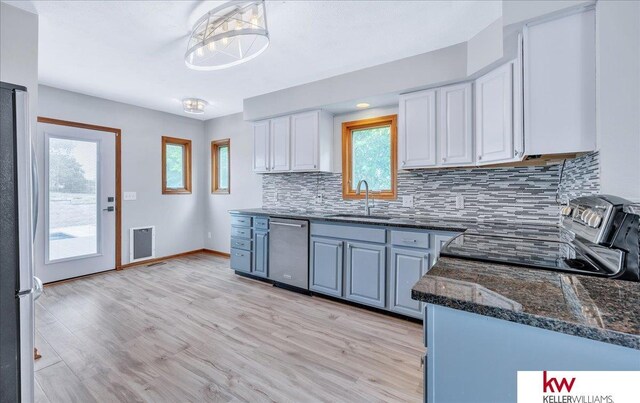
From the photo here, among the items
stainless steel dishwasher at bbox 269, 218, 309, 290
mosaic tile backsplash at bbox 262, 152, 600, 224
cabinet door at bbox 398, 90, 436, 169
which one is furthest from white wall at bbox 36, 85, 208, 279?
cabinet door at bbox 398, 90, 436, 169

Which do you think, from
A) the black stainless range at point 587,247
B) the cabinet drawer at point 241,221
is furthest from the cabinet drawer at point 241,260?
the black stainless range at point 587,247

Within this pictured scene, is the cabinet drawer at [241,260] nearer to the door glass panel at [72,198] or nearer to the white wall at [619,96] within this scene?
the door glass panel at [72,198]

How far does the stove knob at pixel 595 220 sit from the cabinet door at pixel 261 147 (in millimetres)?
3550

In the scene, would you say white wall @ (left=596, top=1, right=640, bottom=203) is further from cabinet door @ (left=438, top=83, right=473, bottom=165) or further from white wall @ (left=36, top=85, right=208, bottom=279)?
white wall @ (left=36, top=85, right=208, bottom=279)

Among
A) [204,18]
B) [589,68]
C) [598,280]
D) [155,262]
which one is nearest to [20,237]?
[204,18]

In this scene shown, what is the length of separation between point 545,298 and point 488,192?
2.27 meters

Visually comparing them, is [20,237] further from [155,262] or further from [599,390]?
[155,262]

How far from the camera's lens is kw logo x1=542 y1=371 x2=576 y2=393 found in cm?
70

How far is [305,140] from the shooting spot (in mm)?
3730

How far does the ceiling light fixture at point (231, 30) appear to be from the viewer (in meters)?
2.02

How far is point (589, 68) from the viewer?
5.30 feet

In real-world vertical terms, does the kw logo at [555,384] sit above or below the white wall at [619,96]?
below

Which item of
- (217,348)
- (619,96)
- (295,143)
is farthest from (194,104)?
(619,96)

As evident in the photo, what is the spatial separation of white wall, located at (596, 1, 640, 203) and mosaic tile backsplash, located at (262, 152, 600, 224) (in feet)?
0.90
